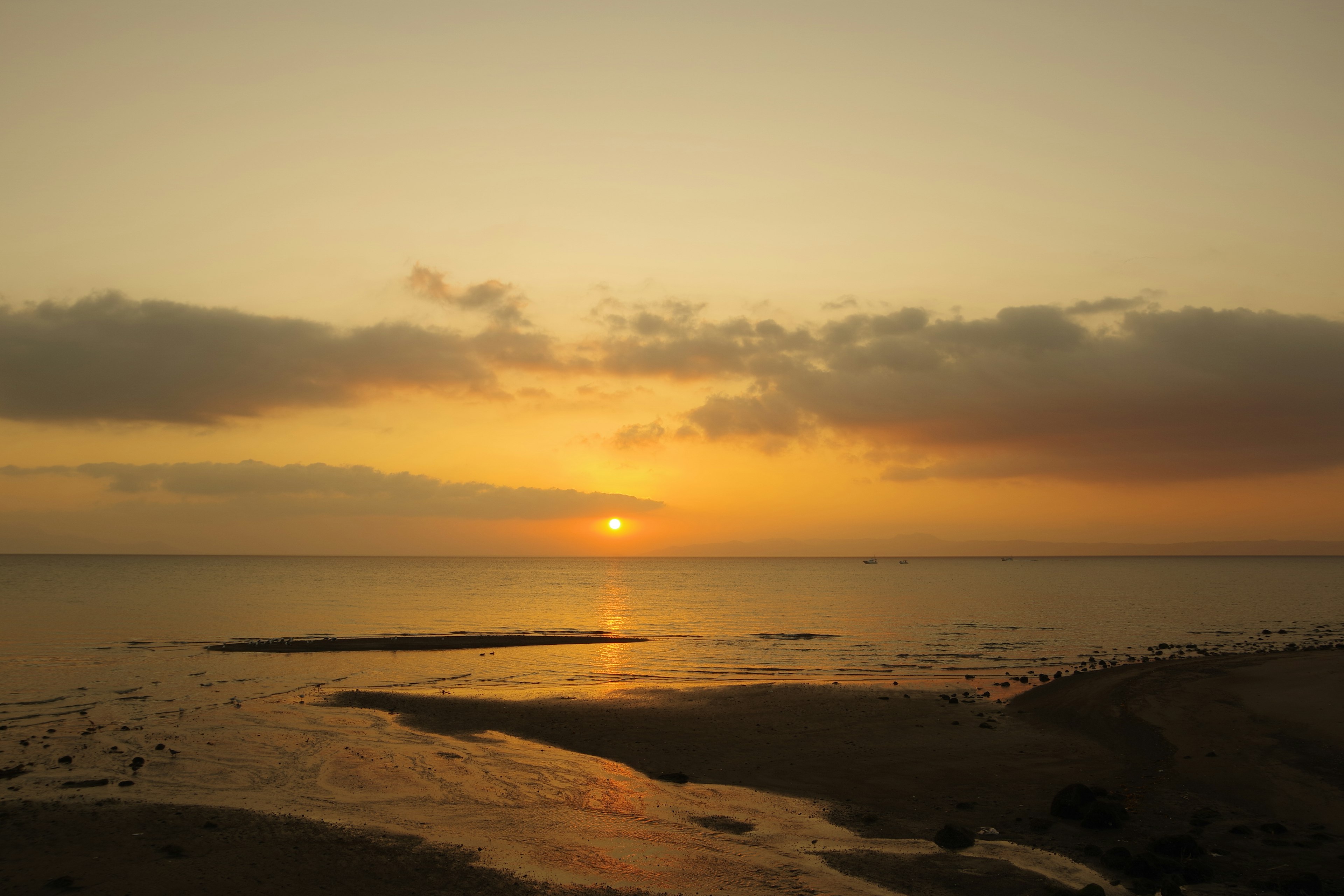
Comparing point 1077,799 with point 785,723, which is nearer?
point 1077,799

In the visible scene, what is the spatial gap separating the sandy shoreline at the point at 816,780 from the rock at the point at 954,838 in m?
0.23

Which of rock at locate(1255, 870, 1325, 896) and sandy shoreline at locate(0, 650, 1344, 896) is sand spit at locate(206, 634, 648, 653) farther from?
rock at locate(1255, 870, 1325, 896)

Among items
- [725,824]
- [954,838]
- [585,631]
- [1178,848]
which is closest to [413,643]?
[585,631]

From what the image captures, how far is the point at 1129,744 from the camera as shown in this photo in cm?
2283

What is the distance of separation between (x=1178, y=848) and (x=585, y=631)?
58409mm

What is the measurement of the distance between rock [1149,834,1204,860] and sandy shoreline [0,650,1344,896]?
0.37 meters

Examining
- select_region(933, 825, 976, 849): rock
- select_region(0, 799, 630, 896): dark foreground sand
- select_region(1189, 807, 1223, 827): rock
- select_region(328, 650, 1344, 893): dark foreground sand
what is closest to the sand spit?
select_region(328, 650, 1344, 893): dark foreground sand

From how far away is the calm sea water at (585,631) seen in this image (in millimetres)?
38969

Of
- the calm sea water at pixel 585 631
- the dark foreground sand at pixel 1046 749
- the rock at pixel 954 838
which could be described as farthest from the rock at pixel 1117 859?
the calm sea water at pixel 585 631

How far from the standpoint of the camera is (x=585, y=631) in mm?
69500

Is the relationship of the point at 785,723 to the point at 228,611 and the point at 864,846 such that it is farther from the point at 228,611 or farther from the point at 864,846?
the point at 228,611

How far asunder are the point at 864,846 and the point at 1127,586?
5945 inches

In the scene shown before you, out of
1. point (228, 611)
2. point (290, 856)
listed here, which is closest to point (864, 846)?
point (290, 856)

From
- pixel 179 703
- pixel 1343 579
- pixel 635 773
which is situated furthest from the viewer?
pixel 1343 579
